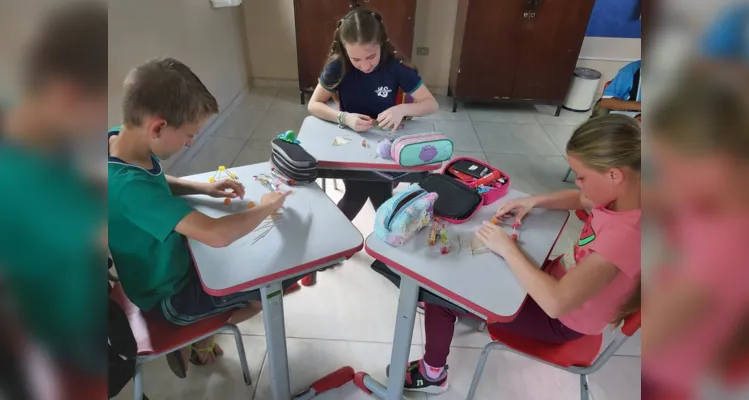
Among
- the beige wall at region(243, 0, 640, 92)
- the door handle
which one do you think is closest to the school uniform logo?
the door handle

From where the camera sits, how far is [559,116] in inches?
146

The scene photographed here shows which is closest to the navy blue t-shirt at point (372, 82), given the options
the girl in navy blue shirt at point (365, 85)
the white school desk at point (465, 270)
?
the girl in navy blue shirt at point (365, 85)

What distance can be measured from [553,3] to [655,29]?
11.8 feet

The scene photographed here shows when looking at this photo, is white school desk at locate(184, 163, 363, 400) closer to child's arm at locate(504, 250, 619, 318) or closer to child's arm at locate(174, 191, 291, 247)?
child's arm at locate(174, 191, 291, 247)

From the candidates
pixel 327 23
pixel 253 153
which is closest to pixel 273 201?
pixel 253 153

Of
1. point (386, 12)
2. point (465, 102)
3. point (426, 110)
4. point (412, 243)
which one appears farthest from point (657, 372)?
point (465, 102)

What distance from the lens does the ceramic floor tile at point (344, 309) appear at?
166 centimetres

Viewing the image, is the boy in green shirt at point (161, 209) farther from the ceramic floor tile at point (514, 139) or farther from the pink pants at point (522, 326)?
the ceramic floor tile at point (514, 139)

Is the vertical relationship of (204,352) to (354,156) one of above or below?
below

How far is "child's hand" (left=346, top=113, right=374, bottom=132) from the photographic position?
158 cm

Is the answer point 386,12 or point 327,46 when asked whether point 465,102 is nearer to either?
point 386,12

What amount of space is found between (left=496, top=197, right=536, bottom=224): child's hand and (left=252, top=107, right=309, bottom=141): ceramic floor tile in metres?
2.27

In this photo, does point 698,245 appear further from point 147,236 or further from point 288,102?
point 288,102

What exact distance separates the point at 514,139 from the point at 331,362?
2394mm
